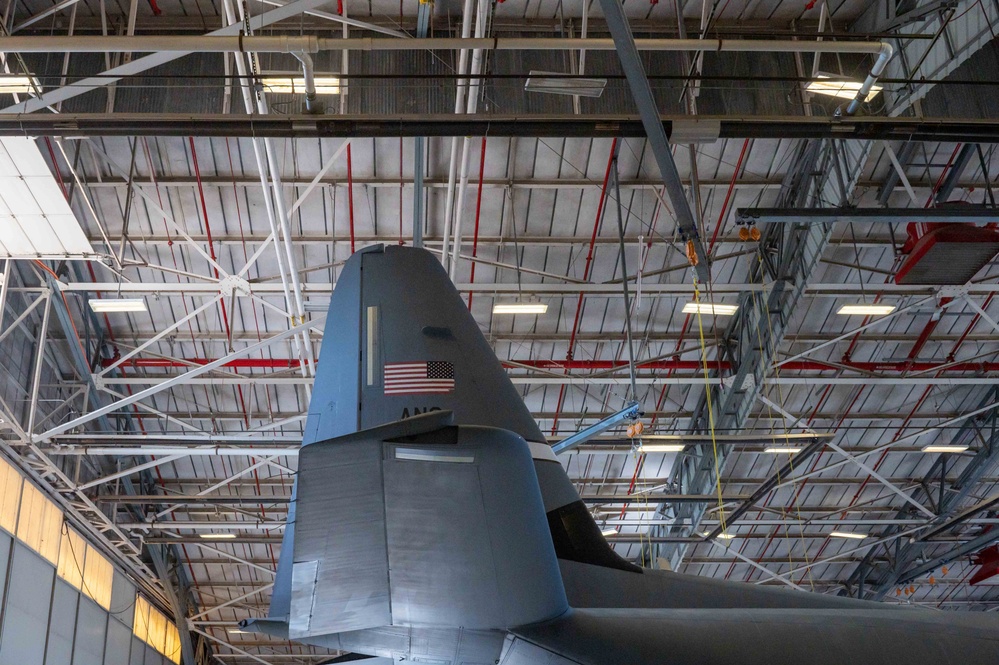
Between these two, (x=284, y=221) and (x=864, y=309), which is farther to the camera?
(x=864, y=309)

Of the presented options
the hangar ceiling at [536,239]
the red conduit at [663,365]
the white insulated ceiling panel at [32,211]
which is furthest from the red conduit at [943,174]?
the white insulated ceiling panel at [32,211]

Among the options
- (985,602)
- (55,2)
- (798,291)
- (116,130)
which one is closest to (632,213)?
(798,291)

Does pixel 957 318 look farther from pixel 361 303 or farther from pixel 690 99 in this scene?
pixel 361 303

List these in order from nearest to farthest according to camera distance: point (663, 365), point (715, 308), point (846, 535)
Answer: point (715, 308) < point (663, 365) < point (846, 535)

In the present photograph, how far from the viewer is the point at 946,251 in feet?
53.6

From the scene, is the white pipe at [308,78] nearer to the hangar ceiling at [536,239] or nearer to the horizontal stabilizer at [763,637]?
the hangar ceiling at [536,239]

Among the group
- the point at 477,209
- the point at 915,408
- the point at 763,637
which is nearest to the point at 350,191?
the point at 477,209

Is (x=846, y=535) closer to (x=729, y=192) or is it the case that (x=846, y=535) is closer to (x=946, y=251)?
(x=729, y=192)

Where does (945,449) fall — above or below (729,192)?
below

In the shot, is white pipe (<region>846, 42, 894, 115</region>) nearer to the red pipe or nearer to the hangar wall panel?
the red pipe

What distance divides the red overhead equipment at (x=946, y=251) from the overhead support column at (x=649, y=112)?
5151 mm

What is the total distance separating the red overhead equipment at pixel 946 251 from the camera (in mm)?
16047

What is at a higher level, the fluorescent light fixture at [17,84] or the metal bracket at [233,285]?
the fluorescent light fixture at [17,84]

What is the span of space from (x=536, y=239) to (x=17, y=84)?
11494 mm
